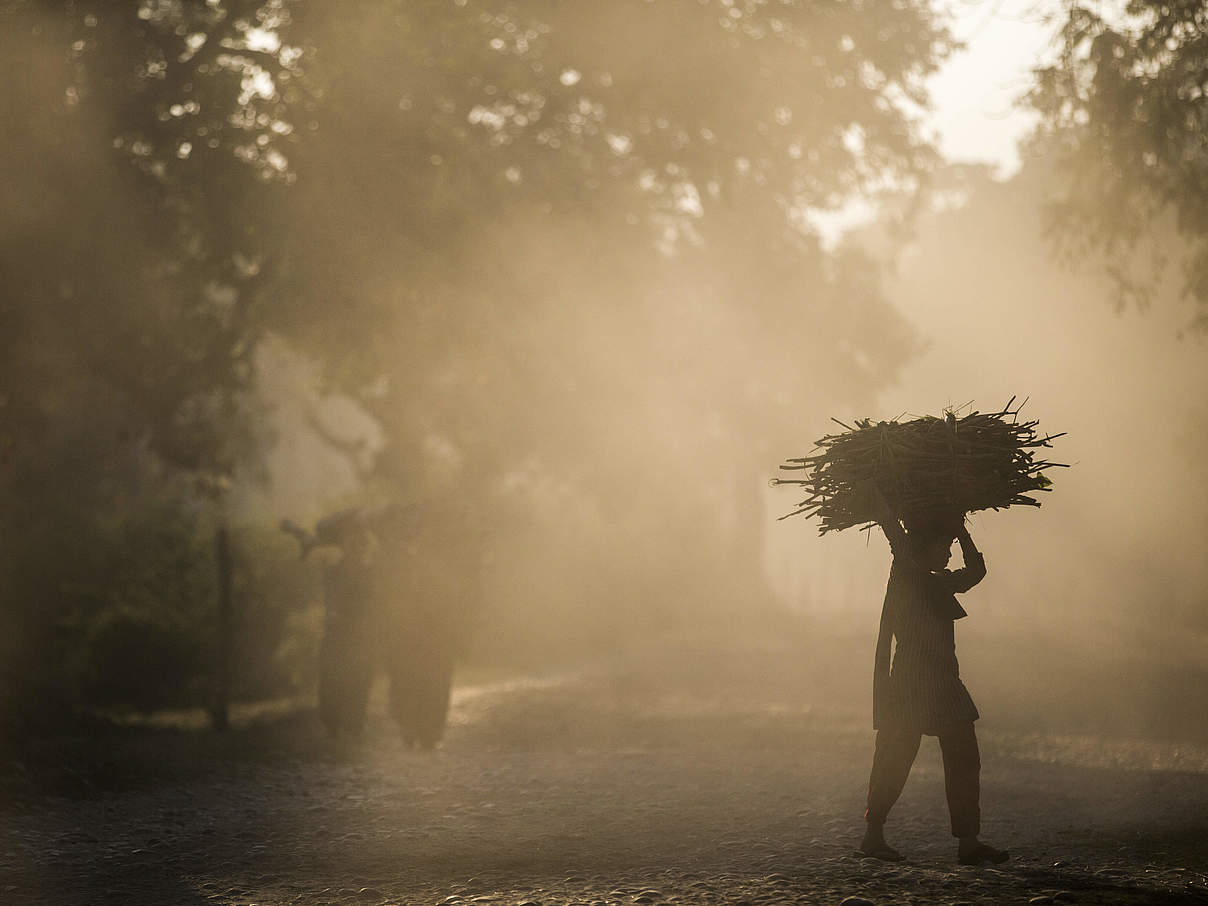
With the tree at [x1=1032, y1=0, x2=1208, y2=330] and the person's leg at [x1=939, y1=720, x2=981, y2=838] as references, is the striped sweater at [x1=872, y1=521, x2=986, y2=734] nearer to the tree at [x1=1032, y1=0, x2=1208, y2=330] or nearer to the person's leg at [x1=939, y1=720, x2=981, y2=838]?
the person's leg at [x1=939, y1=720, x2=981, y2=838]

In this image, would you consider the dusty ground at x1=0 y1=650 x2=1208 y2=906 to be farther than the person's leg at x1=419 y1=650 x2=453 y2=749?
No

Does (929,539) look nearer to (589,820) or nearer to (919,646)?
(919,646)

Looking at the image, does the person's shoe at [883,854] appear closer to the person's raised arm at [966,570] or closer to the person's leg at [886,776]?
the person's leg at [886,776]

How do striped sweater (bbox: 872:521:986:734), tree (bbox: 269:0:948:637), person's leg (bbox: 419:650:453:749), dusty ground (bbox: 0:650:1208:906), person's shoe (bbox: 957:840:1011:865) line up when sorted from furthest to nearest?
tree (bbox: 269:0:948:637), person's leg (bbox: 419:650:453:749), striped sweater (bbox: 872:521:986:734), person's shoe (bbox: 957:840:1011:865), dusty ground (bbox: 0:650:1208:906)

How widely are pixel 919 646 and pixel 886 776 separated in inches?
28.8

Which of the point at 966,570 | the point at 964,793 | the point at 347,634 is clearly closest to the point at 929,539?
the point at 966,570

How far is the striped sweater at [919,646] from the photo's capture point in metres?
7.27

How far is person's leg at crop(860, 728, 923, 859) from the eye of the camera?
7340 millimetres

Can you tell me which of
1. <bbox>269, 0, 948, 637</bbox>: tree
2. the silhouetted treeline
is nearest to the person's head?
the silhouetted treeline

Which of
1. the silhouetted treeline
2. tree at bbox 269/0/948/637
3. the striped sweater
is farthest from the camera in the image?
tree at bbox 269/0/948/637

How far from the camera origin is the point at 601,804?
9820 mm

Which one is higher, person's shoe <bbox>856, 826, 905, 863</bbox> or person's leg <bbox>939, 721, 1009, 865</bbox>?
person's leg <bbox>939, 721, 1009, 865</bbox>

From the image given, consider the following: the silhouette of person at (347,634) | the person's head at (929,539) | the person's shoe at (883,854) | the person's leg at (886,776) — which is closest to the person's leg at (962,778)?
the person's leg at (886,776)

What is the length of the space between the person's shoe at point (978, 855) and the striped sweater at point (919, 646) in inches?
25.5
